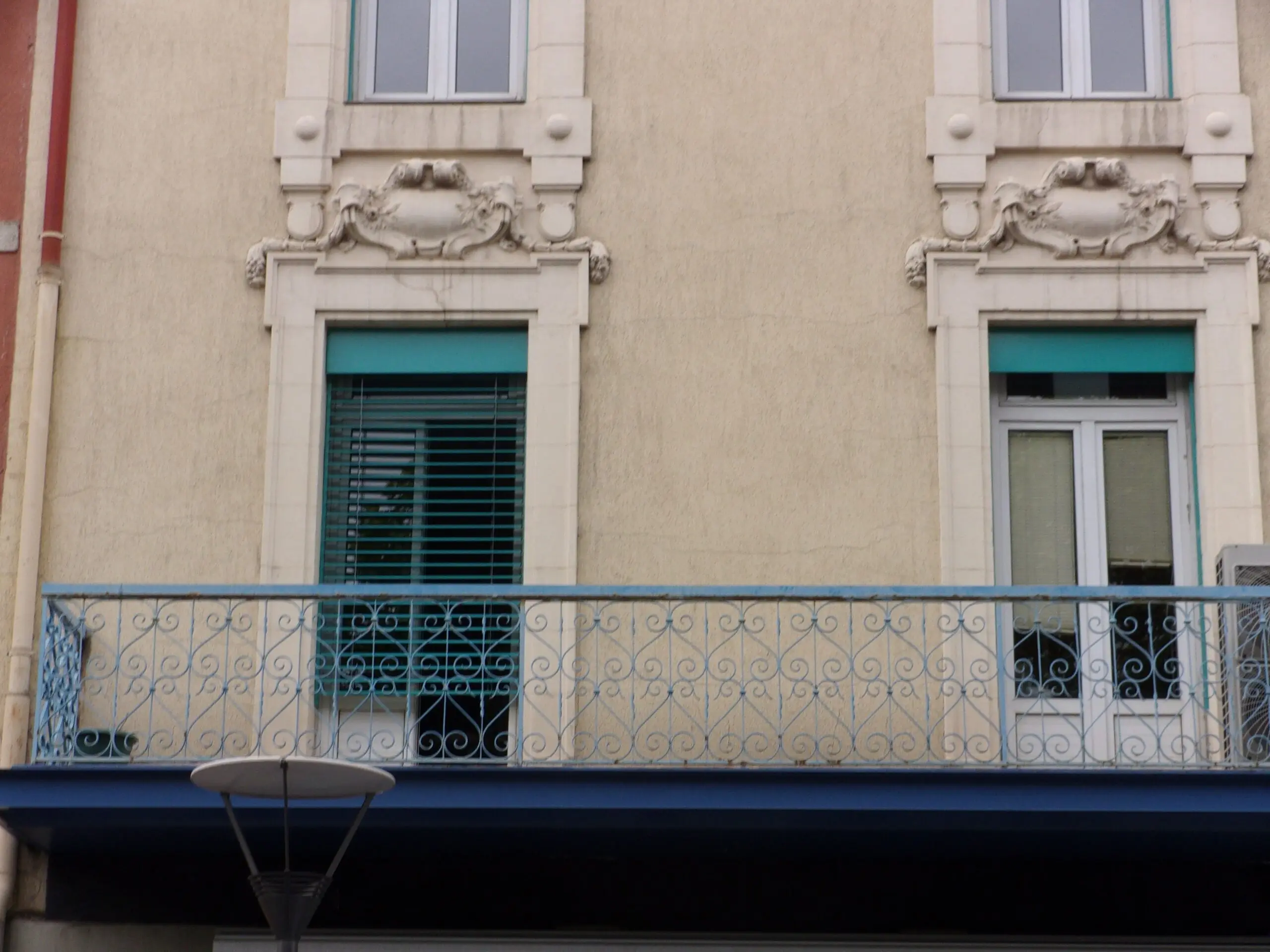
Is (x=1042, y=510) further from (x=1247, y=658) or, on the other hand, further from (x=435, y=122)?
(x=435, y=122)

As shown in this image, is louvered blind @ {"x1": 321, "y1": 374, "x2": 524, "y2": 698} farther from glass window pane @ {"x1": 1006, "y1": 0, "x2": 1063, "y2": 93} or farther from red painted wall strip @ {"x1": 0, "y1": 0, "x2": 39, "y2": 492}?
glass window pane @ {"x1": 1006, "y1": 0, "x2": 1063, "y2": 93}

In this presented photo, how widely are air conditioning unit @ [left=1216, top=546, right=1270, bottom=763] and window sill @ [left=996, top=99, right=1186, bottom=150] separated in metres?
2.50

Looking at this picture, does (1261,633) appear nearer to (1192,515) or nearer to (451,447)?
(1192,515)

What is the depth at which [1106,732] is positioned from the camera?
459 inches

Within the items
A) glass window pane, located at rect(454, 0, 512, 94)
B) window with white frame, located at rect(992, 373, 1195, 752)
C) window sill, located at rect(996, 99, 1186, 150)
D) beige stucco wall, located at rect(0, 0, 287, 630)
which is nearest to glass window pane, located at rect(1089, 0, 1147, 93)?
window sill, located at rect(996, 99, 1186, 150)

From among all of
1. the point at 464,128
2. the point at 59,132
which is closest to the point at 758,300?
the point at 464,128

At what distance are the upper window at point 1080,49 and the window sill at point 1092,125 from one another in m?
0.20

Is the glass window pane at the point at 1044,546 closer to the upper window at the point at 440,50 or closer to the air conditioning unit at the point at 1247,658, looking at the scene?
the air conditioning unit at the point at 1247,658

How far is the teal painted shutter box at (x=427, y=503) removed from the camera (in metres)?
11.9

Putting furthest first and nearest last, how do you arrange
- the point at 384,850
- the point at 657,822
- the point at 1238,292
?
the point at 1238,292
the point at 384,850
the point at 657,822

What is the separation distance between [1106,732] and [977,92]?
3.59m

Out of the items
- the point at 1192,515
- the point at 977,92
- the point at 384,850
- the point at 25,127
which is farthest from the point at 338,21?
the point at 1192,515

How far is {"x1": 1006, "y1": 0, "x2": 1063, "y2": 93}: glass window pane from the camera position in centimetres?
1266

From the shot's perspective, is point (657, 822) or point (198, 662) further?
point (198, 662)
